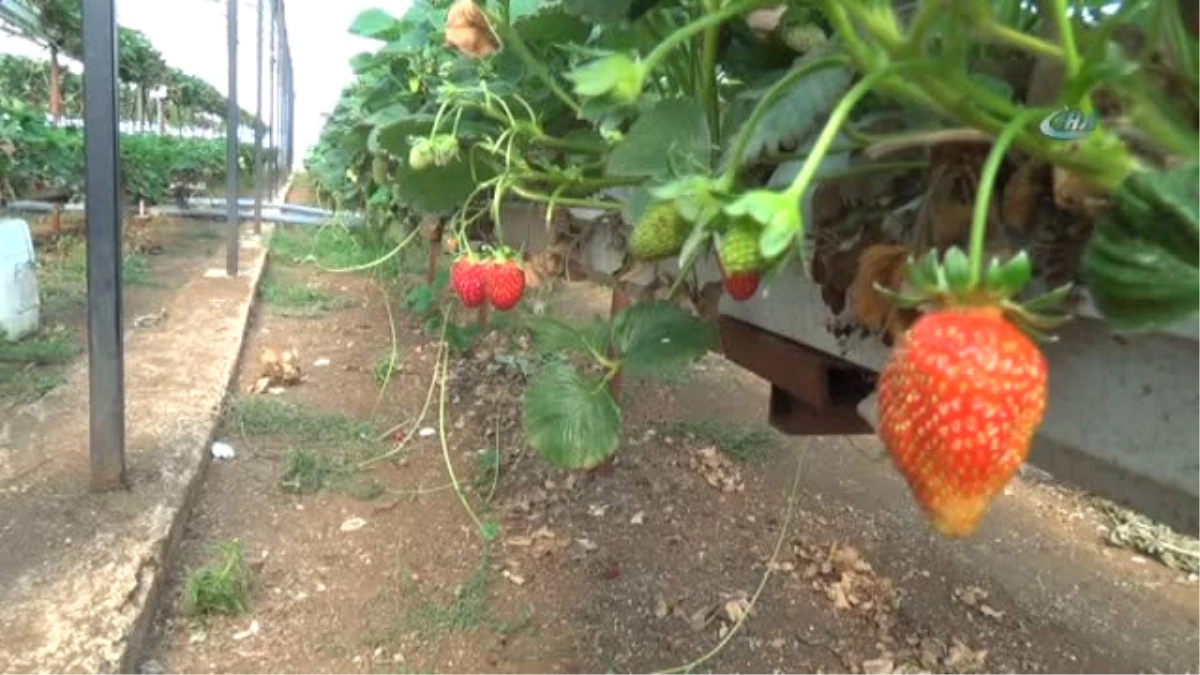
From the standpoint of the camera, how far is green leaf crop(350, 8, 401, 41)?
77.1 inches

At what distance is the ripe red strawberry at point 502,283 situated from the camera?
4.99 ft

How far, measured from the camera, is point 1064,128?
443 millimetres

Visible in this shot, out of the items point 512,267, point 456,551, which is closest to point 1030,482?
point 456,551

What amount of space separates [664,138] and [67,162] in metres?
6.50

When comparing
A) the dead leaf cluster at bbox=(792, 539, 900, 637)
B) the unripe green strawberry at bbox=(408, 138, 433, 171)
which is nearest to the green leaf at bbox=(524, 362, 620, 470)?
the unripe green strawberry at bbox=(408, 138, 433, 171)

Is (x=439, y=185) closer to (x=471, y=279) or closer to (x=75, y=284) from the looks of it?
(x=471, y=279)

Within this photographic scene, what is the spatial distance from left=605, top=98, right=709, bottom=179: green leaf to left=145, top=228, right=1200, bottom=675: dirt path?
1.30 meters

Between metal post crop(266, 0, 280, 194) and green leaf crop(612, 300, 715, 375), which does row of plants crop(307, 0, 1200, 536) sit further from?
metal post crop(266, 0, 280, 194)

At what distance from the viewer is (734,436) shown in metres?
3.54

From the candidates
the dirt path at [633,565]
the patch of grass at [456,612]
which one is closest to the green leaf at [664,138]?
the dirt path at [633,565]

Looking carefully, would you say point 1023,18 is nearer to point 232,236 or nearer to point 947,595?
point 947,595

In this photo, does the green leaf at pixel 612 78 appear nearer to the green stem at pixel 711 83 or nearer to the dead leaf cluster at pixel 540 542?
the green stem at pixel 711 83

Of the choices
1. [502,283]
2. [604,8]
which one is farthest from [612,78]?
[502,283]

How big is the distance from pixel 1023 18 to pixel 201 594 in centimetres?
209
